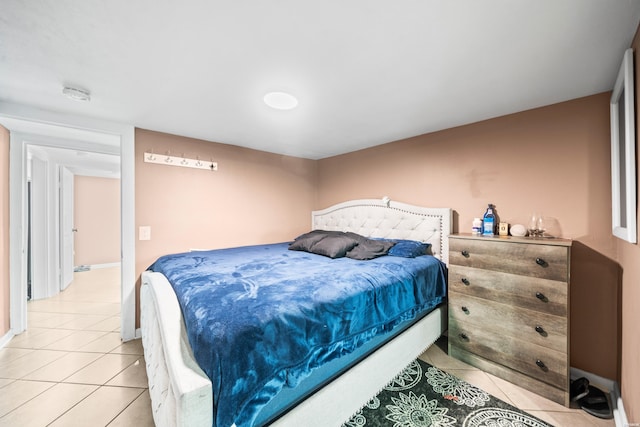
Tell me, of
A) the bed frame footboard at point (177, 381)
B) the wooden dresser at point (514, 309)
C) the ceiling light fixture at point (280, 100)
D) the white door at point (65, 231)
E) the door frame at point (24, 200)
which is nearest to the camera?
the bed frame footboard at point (177, 381)

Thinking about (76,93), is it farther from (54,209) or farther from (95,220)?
(95,220)

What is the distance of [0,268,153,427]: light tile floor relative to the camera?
155 centimetres

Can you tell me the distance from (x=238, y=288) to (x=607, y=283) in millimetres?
2688

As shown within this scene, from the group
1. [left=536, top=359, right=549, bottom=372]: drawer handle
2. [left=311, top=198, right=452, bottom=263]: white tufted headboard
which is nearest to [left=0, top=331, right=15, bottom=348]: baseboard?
[left=311, top=198, right=452, bottom=263]: white tufted headboard

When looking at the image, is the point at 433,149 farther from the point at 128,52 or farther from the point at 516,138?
the point at 128,52

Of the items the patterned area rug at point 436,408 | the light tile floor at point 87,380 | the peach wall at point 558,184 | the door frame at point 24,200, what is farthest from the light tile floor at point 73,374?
the peach wall at point 558,184

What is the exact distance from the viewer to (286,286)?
5.14 feet

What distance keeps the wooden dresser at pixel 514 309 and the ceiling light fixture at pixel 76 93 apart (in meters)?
3.29

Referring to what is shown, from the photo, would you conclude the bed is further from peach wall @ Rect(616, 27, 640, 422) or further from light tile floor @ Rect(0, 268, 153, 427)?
peach wall @ Rect(616, 27, 640, 422)

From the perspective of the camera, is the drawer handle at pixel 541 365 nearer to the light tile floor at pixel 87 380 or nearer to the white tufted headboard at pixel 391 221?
the light tile floor at pixel 87 380

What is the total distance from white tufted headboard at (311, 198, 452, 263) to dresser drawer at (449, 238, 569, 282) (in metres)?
0.46

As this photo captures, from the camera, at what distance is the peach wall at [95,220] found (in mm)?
5438

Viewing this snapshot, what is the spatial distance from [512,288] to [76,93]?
366cm

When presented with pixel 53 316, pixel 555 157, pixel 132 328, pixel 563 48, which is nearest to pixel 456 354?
pixel 555 157
